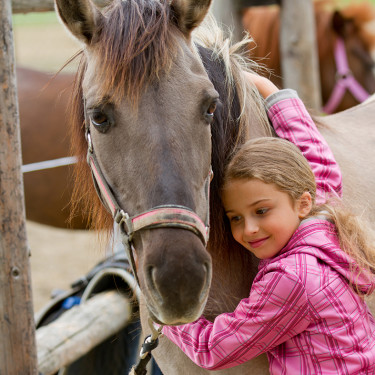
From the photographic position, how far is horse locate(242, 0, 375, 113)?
5.31 meters

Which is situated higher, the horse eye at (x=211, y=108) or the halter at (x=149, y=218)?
the horse eye at (x=211, y=108)

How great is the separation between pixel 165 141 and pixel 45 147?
333cm

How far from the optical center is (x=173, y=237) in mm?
1267

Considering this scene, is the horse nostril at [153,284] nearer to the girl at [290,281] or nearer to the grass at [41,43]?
the girl at [290,281]

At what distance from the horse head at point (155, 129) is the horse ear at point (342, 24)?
4.32 m

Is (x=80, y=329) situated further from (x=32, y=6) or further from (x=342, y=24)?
(x=342, y=24)

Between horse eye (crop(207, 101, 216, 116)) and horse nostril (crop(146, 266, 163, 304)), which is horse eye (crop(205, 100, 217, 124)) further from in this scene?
horse nostril (crop(146, 266, 163, 304))

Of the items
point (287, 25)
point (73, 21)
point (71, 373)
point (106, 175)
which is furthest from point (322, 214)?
point (287, 25)

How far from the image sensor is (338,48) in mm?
5395

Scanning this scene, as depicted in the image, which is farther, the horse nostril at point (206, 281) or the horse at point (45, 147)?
the horse at point (45, 147)

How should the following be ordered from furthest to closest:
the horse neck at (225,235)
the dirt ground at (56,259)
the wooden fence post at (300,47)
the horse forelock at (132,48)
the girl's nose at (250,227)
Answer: the dirt ground at (56,259) < the wooden fence post at (300,47) < the horse neck at (225,235) < the girl's nose at (250,227) < the horse forelock at (132,48)

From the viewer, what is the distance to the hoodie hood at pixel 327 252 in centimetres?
145

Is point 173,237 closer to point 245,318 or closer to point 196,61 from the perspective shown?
point 245,318

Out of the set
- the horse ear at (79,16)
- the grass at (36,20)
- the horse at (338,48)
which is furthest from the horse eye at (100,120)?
the grass at (36,20)
